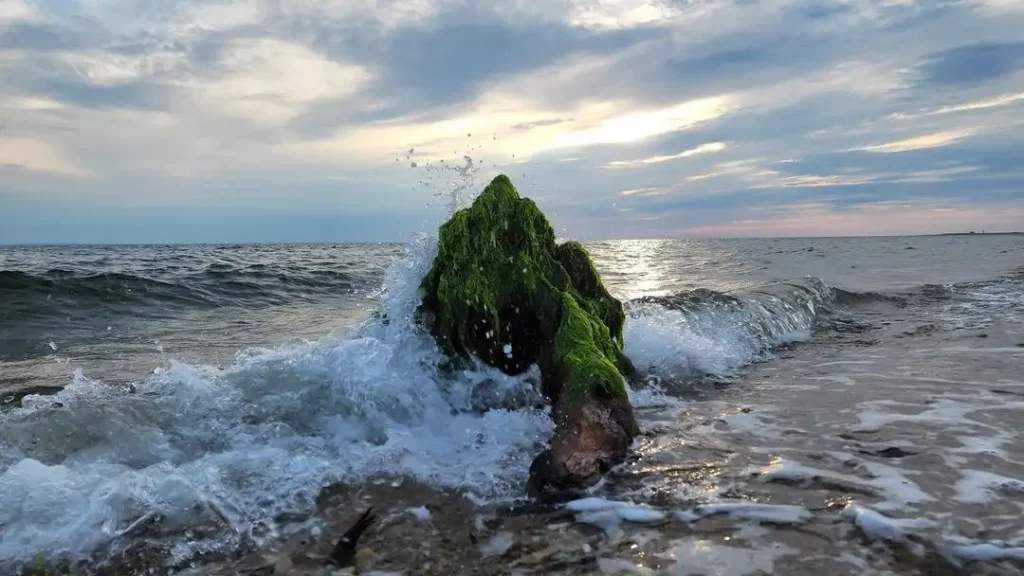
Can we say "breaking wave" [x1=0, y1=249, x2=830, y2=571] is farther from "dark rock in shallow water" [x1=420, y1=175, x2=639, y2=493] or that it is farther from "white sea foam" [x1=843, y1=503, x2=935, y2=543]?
"white sea foam" [x1=843, y1=503, x2=935, y2=543]

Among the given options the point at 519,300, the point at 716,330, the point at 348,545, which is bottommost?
the point at 348,545

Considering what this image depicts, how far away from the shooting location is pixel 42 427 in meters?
4.29

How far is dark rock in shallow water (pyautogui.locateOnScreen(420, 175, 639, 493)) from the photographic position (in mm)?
4906

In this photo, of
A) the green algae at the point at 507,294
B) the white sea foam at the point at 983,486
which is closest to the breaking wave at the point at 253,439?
the green algae at the point at 507,294

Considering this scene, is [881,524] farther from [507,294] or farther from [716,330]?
[716,330]

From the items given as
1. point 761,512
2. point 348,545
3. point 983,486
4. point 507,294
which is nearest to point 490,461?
point 348,545

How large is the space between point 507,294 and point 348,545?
9.63ft

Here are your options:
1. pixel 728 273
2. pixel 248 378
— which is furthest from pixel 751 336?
pixel 728 273

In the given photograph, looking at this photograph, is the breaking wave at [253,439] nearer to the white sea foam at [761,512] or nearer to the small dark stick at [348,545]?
the small dark stick at [348,545]

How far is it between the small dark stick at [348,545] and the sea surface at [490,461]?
6 centimetres

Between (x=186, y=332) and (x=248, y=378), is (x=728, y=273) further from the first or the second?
(x=248, y=378)

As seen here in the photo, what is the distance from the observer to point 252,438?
14.5ft

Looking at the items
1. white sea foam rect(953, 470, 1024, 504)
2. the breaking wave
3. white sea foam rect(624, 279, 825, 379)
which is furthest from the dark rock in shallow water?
white sea foam rect(953, 470, 1024, 504)

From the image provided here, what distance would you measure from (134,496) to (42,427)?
153cm
